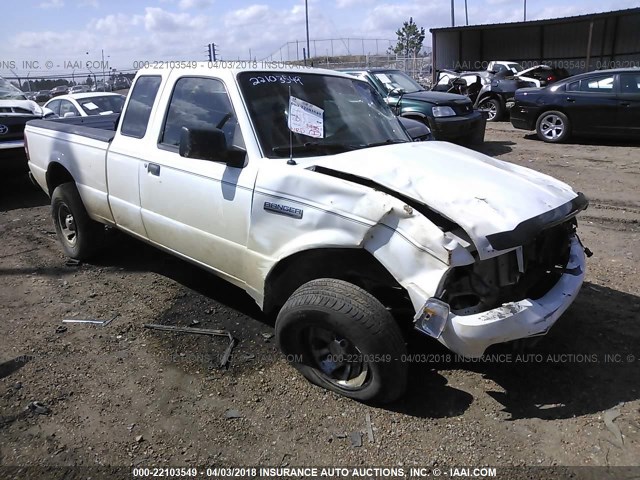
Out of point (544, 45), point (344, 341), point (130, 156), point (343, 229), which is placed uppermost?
point (544, 45)

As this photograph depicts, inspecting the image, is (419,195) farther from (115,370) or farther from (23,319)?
(23,319)

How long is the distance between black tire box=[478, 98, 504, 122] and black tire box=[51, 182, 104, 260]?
13114 millimetres

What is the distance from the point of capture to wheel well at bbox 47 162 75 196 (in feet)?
17.2

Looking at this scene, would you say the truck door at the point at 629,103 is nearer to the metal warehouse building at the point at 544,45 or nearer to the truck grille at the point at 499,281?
the truck grille at the point at 499,281

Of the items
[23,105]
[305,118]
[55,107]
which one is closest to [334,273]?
[305,118]

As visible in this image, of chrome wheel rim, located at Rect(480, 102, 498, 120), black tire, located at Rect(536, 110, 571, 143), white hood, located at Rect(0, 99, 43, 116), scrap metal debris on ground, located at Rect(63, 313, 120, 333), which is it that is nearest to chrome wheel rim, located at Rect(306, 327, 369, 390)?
scrap metal debris on ground, located at Rect(63, 313, 120, 333)

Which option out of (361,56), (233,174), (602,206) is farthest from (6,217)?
(361,56)

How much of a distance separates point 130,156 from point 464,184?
2.65 m

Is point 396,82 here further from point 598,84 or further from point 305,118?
point 305,118

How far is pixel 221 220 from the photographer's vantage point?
346cm

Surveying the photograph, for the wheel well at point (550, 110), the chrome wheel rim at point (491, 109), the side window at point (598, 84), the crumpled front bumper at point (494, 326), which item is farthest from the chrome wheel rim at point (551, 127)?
the crumpled front bumper at point (494, 326)

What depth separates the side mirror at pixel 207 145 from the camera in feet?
10.3

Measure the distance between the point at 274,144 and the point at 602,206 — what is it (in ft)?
17.1

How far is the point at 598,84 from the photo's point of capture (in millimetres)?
10828
